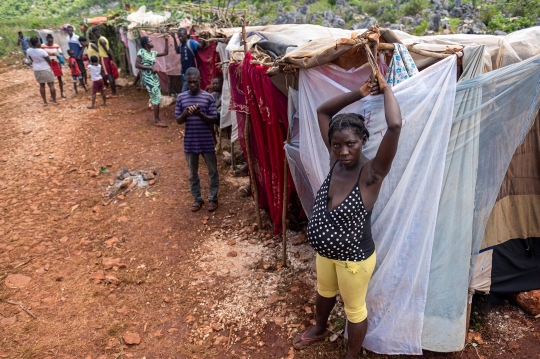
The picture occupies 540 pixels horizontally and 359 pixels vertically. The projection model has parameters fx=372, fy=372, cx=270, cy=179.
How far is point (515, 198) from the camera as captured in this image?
252 cm

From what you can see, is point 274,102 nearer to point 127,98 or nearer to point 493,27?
point 127,98

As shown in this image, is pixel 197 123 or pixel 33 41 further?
pixel 33 41

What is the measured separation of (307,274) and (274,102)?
155 centimetres

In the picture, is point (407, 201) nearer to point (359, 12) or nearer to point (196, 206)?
point (196, 206)

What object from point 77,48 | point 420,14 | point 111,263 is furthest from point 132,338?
point 420,14

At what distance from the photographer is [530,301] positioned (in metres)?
2.68

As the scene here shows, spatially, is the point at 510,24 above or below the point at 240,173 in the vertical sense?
above

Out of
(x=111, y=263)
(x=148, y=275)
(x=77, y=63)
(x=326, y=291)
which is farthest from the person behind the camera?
(x=77, y=63)

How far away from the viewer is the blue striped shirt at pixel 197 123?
13.4 feet

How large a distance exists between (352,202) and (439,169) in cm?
61

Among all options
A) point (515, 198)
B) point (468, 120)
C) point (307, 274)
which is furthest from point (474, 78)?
point (307, 274)

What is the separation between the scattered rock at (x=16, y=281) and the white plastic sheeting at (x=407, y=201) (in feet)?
10.1

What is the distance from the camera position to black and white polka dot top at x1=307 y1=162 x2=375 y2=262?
2.02 m

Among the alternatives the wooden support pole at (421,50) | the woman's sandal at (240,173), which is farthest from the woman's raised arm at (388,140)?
the woman's sandal at (240,173)
